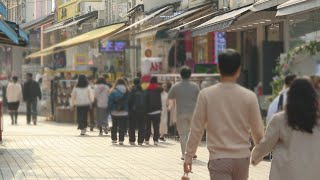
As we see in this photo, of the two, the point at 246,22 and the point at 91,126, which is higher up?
the point at 246,22

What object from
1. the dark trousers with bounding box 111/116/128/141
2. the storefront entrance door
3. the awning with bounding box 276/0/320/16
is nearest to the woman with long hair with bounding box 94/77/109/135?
the dark trousers with bounding box 111/116/128/141

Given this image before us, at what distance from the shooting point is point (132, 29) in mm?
27844

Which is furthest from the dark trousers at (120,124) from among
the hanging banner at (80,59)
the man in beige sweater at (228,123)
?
the hanging banner at (80,59)

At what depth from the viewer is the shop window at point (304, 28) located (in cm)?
1762

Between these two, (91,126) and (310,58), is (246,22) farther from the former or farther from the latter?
(310,58)

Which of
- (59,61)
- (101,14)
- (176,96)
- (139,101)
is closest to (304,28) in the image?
(139,101)

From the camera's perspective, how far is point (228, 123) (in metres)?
6.21

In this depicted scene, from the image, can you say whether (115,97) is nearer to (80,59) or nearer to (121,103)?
(121,103)

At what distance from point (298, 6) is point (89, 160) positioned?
4887 mm

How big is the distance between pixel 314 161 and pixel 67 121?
77.9 feet

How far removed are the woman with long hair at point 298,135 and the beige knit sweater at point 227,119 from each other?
1.22 ft

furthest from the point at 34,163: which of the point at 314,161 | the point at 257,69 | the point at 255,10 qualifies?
the point at 257,69

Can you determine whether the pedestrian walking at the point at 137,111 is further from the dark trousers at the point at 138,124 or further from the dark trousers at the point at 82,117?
the dark trousers at the point at 82,117

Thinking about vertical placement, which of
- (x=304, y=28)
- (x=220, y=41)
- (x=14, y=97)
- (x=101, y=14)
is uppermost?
(x=101, y=14)
